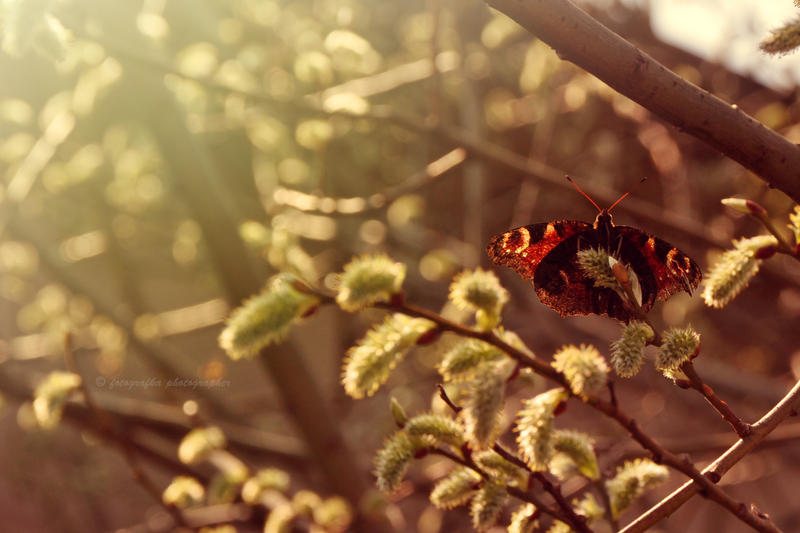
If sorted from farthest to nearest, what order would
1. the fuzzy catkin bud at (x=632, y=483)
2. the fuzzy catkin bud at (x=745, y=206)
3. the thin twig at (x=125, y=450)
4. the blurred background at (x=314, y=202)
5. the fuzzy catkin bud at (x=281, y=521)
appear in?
1. the blurred background at (x=314, y=202)
2. the fuzzy catkin bud at (x=281, y=521)
3. the thin twig at (x=125, y=450)
4. the fuzzy catkin bud at (x=632, y=483)
5. the fuzzy catkin bud at (x=745, y=206)

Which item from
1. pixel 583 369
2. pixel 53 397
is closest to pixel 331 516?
pixel 53 397

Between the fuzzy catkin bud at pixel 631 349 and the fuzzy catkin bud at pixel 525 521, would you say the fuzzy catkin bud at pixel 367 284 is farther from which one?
the fuzzy catkin bud at pixel 525 521

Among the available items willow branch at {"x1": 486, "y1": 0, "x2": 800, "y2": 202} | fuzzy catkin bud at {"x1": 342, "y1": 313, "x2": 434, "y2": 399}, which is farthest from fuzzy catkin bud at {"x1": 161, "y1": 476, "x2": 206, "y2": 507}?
willow branch at {"x1": 486, "y1": 0, "x2": 800, "y2": 202}

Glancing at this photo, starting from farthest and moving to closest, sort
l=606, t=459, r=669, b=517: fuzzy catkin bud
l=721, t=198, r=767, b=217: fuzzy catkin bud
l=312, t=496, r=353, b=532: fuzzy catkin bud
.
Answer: l=312, t=496, r=353, b=532: fuzzy catkin bud, l=606, t=459, r=669, b=517: fuzzy catkin bud, l=721, t=198, r=767, b=217: fuzzy catkin bud

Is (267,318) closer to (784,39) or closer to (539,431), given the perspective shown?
(539,431)

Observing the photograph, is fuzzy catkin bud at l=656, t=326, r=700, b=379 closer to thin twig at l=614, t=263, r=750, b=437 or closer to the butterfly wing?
thin twig at l=614, t=263, r=750, b=437

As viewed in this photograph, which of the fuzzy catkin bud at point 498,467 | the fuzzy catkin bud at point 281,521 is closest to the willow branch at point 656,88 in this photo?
the fuzzy catkin bud at point 498,467
